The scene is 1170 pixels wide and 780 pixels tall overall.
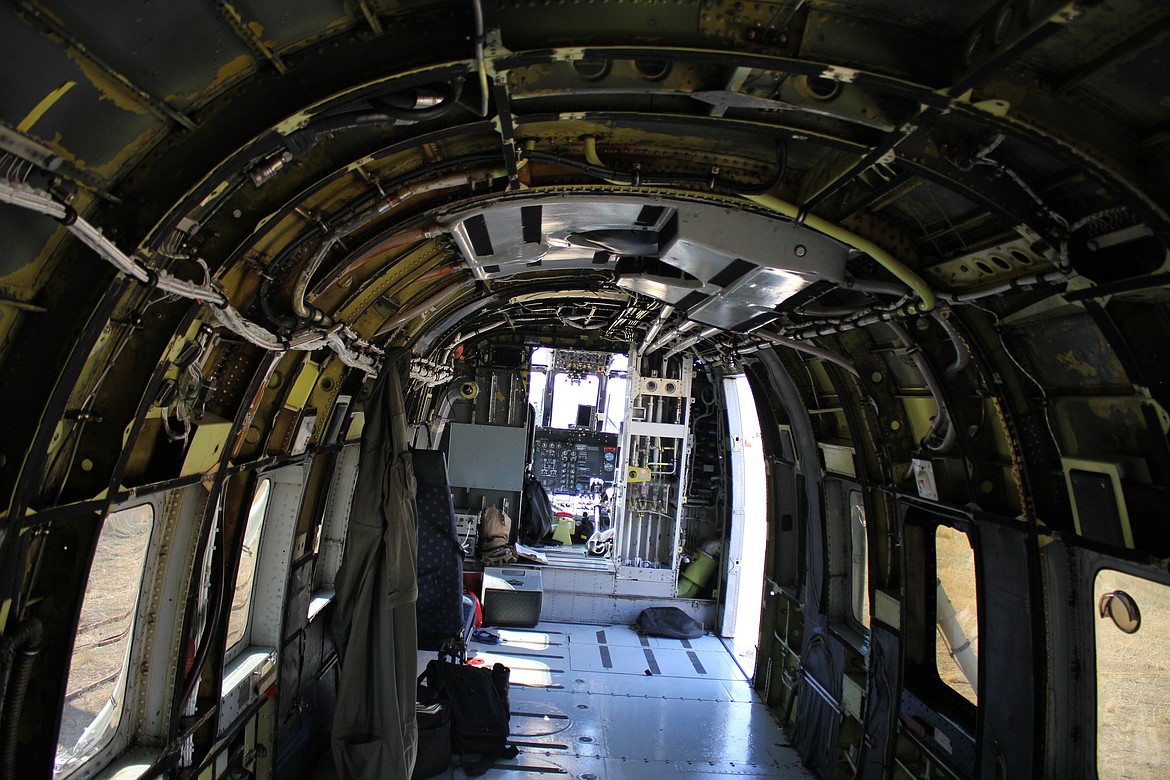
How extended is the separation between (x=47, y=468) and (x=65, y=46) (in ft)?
5.18

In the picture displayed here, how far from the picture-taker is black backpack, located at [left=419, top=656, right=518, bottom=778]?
6.44m

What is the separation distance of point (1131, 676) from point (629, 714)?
17.3 ft

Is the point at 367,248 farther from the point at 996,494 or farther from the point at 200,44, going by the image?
the point at 996,494

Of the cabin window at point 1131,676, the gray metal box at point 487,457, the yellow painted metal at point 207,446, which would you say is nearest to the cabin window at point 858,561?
the cabin window at point 1131,676

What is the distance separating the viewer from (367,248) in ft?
12.5

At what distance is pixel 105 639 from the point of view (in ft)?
11.7

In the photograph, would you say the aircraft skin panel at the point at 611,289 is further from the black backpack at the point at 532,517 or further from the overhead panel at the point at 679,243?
the black backpack at the point at 532,517

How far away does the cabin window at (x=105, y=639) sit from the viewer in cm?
345

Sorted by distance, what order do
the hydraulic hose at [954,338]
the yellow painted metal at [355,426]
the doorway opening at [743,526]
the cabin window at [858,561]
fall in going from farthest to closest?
the doorway opening at [743,526] → the cabin window at [858,561] → the yellow painted metal at [355,426] → the hydraulic hose at [954,338]

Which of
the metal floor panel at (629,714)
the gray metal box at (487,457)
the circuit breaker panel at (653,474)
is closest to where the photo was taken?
the metal floor panel at (629,714)

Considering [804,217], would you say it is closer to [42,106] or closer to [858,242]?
[858,242]

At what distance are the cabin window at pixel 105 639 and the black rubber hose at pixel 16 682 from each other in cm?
87

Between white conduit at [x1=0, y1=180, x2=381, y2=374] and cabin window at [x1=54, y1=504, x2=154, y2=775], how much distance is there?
1.19 m

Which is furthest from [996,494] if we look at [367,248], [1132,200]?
[367,248]
